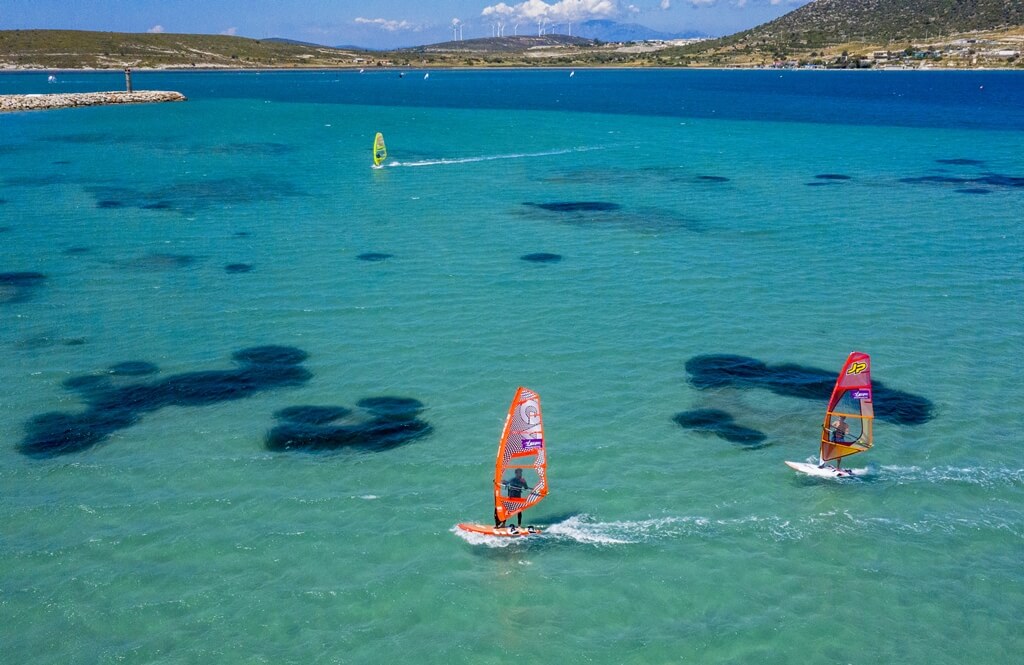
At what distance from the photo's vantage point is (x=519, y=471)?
86.8ft

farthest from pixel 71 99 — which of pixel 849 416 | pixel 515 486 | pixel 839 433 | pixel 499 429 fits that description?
pixel 839 433

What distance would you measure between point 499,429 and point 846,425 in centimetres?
A: 1318

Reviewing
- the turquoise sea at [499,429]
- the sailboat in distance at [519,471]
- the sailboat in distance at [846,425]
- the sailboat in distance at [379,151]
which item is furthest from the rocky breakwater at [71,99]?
the sailboat in distance at [846,425]

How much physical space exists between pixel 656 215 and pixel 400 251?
77.4 ft

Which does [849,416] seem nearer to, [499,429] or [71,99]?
[499,429]

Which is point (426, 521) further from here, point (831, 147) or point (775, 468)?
point (831, 147)

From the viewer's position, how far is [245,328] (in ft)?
144

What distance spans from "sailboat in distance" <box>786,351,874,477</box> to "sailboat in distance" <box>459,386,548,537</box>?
10.1 meters

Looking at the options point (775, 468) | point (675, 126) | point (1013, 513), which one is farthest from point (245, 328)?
point (675, 126)

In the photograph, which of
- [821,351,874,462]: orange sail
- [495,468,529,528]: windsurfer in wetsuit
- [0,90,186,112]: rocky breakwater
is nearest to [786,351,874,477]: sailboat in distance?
[821,351,874,462]: orange sail

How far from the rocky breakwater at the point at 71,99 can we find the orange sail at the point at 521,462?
553 ft

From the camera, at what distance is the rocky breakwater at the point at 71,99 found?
524ft

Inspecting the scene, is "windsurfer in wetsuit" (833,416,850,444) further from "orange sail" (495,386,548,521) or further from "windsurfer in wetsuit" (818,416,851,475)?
"orange sail" (495,386,548,521)

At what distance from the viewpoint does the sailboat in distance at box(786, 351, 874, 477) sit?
29078mm
